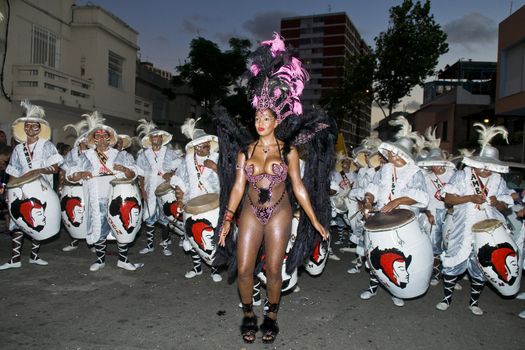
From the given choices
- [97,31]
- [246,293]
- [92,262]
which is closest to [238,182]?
[246,293]

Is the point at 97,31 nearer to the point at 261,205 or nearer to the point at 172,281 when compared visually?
the point at 172,281

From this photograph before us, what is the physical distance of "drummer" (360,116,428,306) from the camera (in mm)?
4629

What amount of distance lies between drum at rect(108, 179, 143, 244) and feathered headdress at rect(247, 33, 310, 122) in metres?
2.50

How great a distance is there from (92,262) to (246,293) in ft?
10.9

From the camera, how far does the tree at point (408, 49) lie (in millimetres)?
16109

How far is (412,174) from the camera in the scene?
4.78 metres

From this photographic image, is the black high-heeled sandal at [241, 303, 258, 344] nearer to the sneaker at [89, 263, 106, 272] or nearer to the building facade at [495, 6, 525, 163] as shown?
the sneaker at [89, 263, 106, 272]

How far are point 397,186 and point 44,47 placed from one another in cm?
1361

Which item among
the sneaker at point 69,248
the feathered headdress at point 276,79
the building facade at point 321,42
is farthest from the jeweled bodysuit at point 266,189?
the building facade at point 321,42

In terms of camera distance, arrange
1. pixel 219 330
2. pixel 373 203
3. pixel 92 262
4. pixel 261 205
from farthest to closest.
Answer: pixel 92 262 < pixel 373 203 < pixel 219 330 < pixel 261 205

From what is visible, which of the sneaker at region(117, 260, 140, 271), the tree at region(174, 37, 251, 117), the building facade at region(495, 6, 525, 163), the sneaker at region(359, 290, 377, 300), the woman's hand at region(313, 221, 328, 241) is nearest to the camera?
the woman's hand at region(313, 221, 328, 241)

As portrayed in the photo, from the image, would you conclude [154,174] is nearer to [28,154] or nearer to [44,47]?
[28,154]

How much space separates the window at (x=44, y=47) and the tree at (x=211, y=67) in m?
7.84

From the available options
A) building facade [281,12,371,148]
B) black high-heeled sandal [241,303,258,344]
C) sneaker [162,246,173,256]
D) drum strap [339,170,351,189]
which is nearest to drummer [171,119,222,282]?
sneaker [162,246,173,256]
